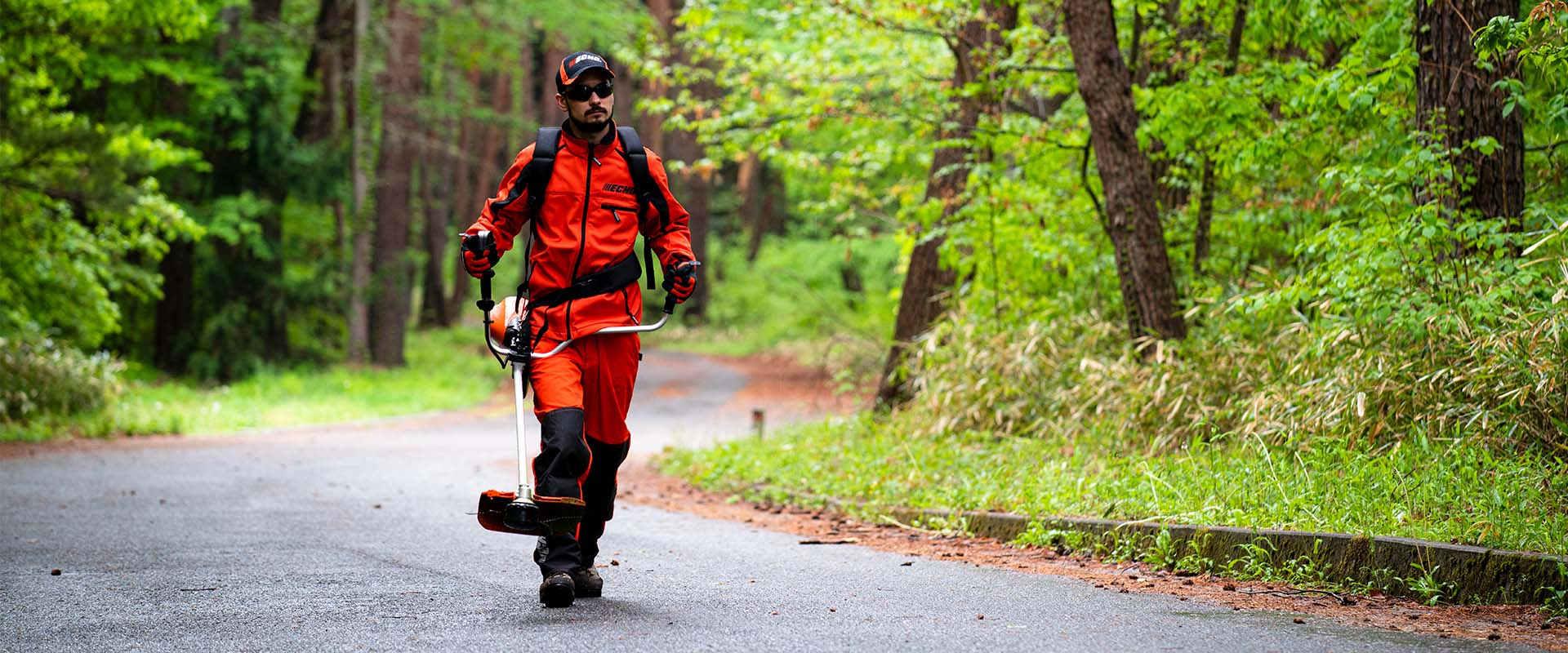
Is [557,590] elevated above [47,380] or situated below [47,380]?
above

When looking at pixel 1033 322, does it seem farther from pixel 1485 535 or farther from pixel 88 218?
pixel 88 218

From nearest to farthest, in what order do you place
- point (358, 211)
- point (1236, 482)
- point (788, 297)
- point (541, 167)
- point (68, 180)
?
point (541, 167), point (1236, 482), point (68, 180), point (358, 211), point (788, 297)

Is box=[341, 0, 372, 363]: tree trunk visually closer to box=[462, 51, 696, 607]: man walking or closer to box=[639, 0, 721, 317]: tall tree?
box=[639, 0, 721, 317]: tall tree

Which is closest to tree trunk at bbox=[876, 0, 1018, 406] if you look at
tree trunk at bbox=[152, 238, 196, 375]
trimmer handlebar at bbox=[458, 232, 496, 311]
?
trimmer handlebar at bbox=[458, 232, 496, 311]

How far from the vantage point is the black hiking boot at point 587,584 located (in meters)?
5.74

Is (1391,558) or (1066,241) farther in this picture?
(1066,241)

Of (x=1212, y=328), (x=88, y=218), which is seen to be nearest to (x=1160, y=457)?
(x=1212, y=328)

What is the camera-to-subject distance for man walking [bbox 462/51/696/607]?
5480 millimetres

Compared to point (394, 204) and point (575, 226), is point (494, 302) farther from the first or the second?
point (394, 204)

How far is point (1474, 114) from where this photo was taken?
27.2 feet

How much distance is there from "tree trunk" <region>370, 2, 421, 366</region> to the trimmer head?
77.8 ft

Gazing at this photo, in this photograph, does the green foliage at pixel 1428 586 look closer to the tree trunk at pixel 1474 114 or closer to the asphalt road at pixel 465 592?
the asphalt road at pixel 465 592

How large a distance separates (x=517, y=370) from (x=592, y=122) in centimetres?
102

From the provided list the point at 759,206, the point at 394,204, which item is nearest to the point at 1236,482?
the point at 394,204
